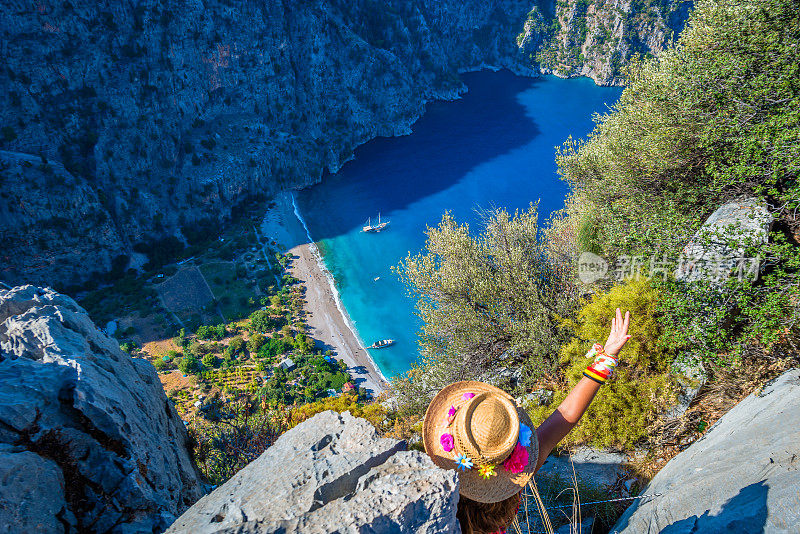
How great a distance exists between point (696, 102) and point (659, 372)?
728 cm

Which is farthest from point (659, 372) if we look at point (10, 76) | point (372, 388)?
point (10, 76)

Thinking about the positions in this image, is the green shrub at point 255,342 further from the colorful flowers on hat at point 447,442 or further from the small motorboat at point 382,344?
the colorful flowers on hat at point 447,442

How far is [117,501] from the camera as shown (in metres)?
5.22

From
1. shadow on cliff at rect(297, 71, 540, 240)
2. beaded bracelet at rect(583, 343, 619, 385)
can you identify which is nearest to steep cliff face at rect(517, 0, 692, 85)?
shadow on cliff at rect(297, 71, 540, 240)

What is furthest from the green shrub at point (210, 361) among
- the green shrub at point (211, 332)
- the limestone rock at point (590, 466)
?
the limestone rock at point (590, 466)

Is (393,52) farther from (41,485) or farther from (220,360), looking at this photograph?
(41,485)

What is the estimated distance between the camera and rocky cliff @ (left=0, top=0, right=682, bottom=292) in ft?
168

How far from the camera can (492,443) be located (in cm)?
362

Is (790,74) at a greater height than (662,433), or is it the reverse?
(790,74)

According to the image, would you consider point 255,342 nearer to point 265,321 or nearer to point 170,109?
point 265,321

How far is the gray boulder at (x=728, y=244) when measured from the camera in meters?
8.35

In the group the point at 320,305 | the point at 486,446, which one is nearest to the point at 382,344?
the point at 320,305

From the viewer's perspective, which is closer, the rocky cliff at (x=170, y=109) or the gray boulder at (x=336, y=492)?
the gray boulder at (x=336, y=492)

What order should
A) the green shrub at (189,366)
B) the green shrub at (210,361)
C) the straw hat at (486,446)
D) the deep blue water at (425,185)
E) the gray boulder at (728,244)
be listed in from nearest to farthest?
the straw hat at (486,446) → the gray boulder at (728,244) → the green shrub at (189,366) → the green shrub at (210,361) → the deep blue water at (425,185)
